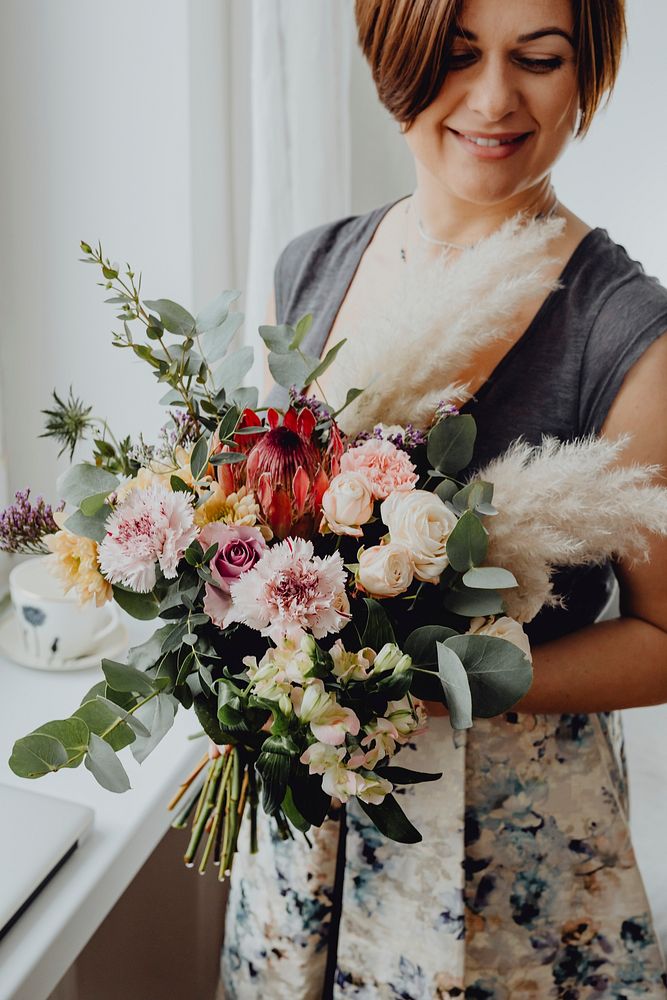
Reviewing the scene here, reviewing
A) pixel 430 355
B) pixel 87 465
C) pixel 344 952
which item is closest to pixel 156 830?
pixel 344 952

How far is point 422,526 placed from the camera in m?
0.52

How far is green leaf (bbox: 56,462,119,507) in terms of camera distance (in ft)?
1.90

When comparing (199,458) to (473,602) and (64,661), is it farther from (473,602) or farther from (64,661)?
(64,661)

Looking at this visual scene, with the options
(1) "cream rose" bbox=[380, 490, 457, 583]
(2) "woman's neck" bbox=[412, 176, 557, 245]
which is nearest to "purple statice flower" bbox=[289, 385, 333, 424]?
(1) "cream rose" bbox=[380, 490, 457, 583]

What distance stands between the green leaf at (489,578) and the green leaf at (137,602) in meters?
0.22

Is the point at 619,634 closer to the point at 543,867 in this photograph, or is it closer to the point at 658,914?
the point at 543,867

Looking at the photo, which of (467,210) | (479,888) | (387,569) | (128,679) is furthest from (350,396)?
(479,888)

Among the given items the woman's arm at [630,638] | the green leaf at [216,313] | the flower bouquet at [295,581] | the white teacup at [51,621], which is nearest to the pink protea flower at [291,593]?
the flower bouquet at [295,581]

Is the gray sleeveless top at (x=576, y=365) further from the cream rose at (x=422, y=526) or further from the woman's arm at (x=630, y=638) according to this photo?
the cream rose at (x=422, y=526)

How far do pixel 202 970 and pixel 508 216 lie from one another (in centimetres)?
112

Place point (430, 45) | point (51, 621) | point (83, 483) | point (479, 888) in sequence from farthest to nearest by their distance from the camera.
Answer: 1. point (51, 621)
2. point (479, 888)
3. point (430, 45)
4. point (83, 483)

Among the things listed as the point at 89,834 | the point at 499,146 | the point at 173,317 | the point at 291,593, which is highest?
the point at 499,146

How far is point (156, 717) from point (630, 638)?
1.44 feet

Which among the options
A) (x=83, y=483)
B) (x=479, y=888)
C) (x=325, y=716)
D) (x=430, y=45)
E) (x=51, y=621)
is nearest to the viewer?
(x=325, y=716)
